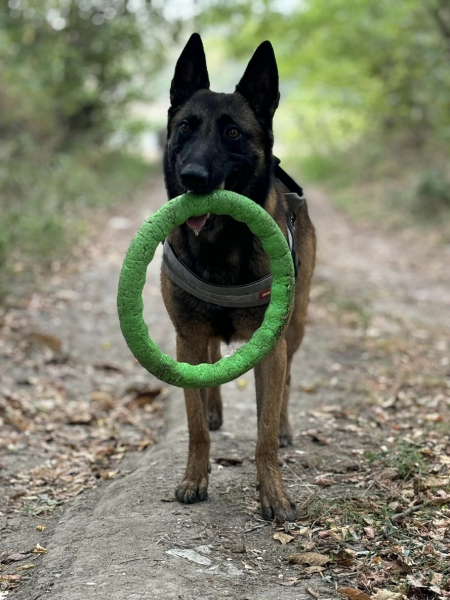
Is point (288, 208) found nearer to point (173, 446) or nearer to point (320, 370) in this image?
point (173, 446)

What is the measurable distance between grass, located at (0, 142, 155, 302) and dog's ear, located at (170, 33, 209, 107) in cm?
414

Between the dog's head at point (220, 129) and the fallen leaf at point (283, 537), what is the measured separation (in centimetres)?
171

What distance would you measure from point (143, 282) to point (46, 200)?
8.25 metres

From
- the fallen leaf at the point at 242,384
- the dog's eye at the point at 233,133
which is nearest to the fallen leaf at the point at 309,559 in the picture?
the dog's eye at the point at 233,133

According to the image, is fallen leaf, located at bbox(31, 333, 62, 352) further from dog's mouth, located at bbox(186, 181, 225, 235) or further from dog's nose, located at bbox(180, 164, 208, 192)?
dog's nose, located at bbox(180, 164, 208, 192)

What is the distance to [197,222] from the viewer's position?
356 cm

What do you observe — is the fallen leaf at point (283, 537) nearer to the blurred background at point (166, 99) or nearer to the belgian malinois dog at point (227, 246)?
the belgian malinois dog at point (227, 246)

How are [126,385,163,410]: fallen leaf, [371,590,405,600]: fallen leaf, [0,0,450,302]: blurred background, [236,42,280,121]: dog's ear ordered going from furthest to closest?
[0,0,450,302]: blurred background → [126,385,163,410]: fallen leaf → [236,42,280,121]: dog's ear → [371,590,405,600]: fallen leaf

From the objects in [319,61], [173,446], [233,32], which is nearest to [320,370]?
[173,446]

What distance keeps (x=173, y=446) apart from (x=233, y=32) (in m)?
20.4

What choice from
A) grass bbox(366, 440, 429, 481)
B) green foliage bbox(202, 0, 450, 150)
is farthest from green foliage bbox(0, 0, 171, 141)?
grass bbox(366, 440, 429, 481)

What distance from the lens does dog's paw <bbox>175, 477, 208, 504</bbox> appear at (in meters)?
3.78

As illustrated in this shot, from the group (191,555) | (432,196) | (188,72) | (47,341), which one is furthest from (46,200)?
(191,555)

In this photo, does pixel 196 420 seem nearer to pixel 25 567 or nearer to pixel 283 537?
pixel 283 537
